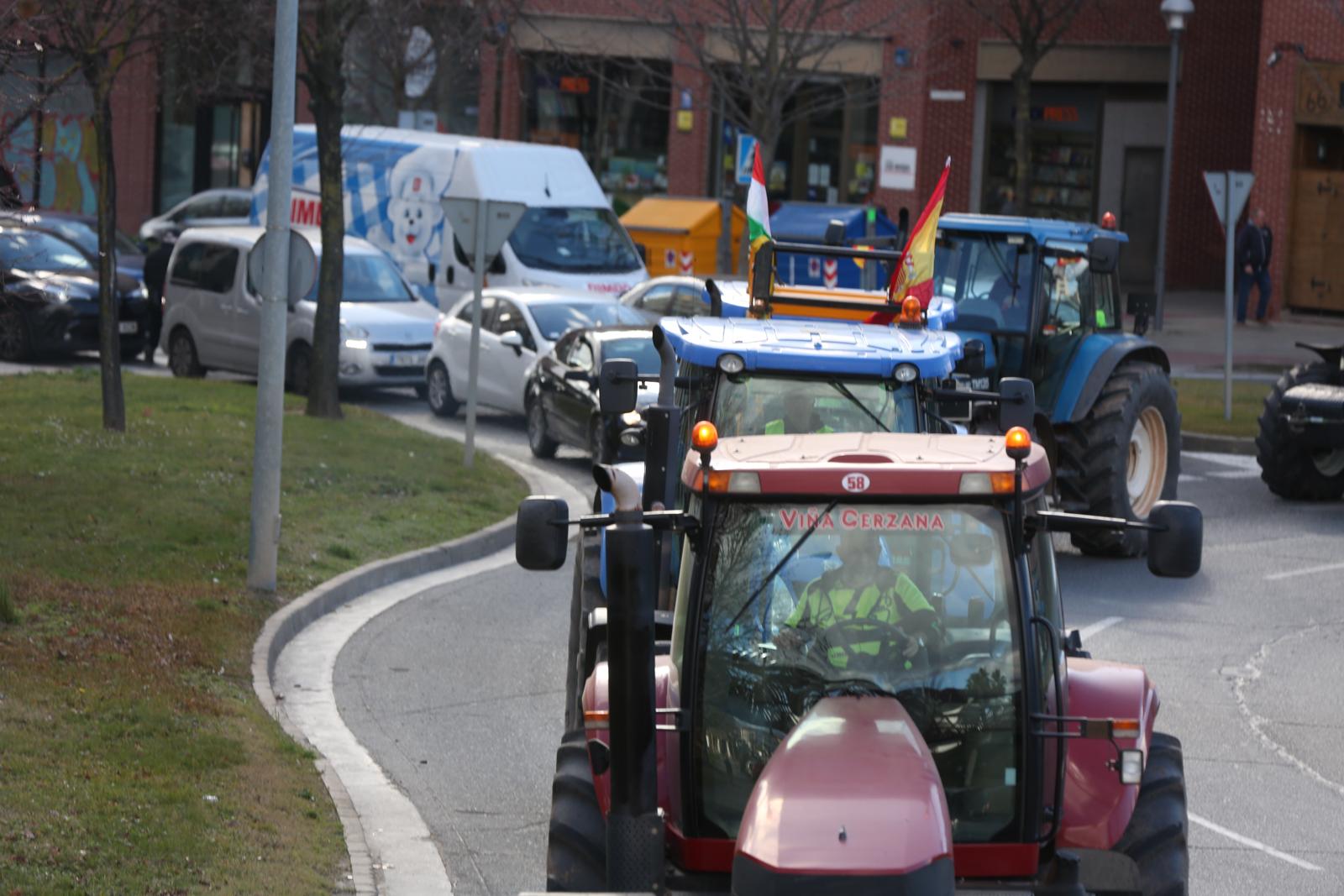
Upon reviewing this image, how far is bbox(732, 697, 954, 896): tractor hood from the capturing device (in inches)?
182

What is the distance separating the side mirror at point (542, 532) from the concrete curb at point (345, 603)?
7.22 feet

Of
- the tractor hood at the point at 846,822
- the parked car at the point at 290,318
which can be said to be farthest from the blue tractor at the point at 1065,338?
the tractor hood at the point at 846,822

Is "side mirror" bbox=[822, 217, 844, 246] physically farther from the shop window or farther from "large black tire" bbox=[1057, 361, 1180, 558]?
the shop window

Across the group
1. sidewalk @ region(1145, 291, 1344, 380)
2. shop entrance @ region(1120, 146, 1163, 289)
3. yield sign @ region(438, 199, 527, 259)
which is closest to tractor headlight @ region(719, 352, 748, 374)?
yield sign @ region(438, 199, 527, 259)

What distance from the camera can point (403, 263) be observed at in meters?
29.1

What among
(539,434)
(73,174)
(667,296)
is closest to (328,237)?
(539,434)

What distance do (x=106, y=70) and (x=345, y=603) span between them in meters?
6.07

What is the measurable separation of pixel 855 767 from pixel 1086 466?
1069cm

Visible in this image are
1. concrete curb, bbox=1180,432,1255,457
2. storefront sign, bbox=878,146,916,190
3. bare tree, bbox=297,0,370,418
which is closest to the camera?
bare tree, bbox=297,0,370,418

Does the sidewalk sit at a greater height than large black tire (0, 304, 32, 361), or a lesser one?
greater

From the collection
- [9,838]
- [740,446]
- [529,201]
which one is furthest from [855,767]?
[529,201]

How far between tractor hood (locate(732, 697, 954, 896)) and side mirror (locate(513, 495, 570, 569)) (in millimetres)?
1022

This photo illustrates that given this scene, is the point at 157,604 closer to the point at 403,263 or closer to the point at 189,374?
the point at 189,374

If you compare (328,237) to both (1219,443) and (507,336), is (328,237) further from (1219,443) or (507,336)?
(1219,443)
